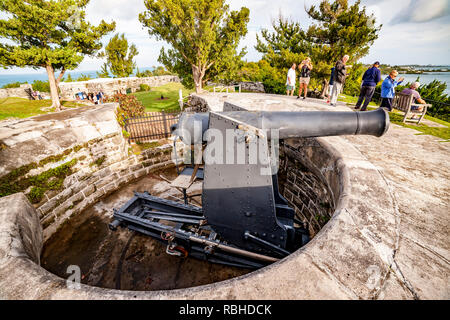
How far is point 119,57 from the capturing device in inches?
933

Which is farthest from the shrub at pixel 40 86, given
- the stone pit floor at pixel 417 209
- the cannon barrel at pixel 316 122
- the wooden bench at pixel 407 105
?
the wooden bench at pixel 407 105

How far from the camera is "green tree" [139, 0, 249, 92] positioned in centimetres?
1157

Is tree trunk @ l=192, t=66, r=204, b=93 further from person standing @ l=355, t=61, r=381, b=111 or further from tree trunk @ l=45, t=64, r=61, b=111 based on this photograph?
person standing @ l=355, t=61, r=381, b=111

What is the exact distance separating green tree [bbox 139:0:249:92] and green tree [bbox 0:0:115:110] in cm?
337

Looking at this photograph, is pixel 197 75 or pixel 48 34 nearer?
pixel 48 34

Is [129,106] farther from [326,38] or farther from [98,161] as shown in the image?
[326,38]

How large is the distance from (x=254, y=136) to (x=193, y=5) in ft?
42.4

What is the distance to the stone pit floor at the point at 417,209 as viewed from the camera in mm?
1371

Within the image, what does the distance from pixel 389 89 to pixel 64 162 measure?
29.5 ft

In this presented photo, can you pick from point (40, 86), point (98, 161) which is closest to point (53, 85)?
point (40, 86)

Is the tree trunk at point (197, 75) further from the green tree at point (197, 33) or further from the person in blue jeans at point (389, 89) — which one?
the person in blue jeans at point (389, 89)

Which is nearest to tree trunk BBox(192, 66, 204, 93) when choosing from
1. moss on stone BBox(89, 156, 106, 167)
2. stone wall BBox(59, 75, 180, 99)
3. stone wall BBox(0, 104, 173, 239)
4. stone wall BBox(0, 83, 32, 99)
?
stone wall BBox(0, 104, 173, 239)
